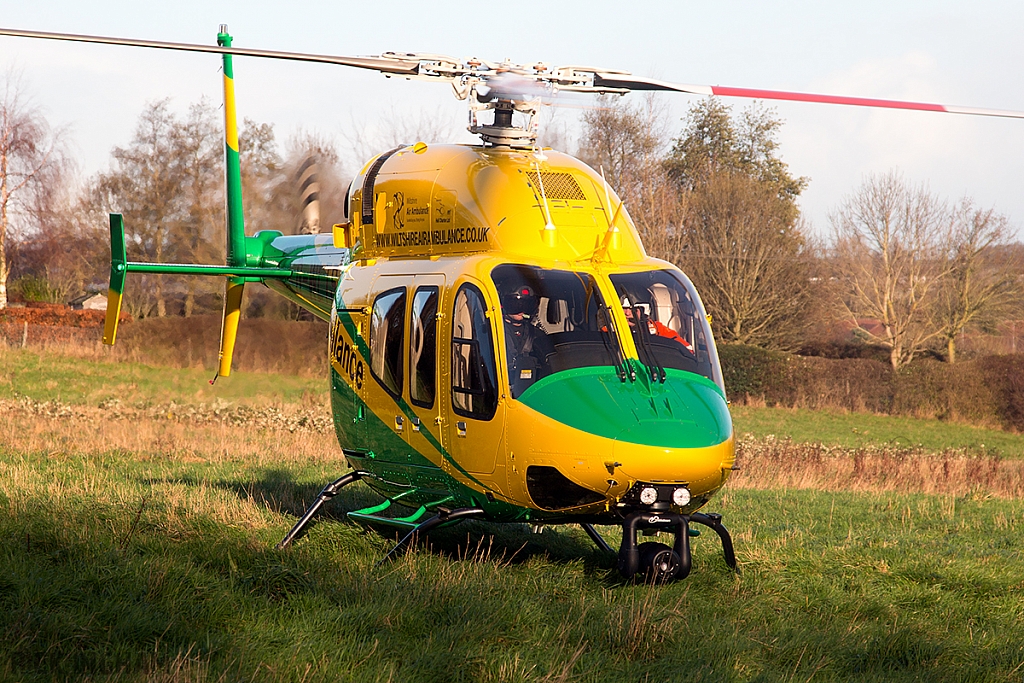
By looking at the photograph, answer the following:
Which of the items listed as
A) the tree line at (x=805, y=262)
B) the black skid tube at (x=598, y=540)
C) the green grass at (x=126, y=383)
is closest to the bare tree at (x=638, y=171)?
the tree line at (x=805, y=262)

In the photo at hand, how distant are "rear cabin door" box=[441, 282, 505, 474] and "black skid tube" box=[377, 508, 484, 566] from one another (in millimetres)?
313

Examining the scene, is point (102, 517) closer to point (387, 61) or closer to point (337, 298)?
point (337, 298)

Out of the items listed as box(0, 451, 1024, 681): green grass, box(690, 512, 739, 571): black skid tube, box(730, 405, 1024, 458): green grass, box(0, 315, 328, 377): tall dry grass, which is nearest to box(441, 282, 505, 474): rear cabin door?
box(0, 451, 1024, 681): green grass

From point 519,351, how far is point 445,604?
1812 mm

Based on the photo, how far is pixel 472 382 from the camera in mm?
7391

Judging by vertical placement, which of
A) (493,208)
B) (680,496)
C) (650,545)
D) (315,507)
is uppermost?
(493,208)

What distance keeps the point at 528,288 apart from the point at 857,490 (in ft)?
33.6

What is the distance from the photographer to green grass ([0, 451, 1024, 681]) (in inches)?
232

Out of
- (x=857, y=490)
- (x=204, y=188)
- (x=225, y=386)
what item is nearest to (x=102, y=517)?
(x=857, y=490)

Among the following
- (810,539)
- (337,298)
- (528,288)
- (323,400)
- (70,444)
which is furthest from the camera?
(323,400)

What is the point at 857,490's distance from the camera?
619 inches

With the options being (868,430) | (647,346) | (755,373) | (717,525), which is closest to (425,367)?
(647,346)

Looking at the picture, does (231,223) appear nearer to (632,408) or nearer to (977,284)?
(632,408)

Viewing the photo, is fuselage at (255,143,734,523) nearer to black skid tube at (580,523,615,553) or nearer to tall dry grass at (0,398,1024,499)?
black skid tube at (580,523,615,553)
